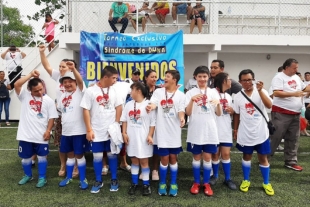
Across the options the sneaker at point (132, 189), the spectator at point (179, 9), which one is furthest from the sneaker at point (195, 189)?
the spectator at point (179, 9)

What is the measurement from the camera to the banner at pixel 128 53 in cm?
776

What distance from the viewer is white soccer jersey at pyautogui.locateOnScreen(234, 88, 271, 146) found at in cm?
374

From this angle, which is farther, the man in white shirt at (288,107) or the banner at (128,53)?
the banner at (128,53)

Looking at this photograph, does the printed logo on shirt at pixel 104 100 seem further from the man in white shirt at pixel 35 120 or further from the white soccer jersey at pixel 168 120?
the man in white shirt at pixel 35 120

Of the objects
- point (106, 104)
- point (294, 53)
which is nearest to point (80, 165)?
point (106, 104)

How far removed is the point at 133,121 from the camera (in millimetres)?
3648

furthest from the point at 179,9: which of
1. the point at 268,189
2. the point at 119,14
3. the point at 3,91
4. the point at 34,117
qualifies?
the point at 268,189

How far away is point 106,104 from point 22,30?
101 ft

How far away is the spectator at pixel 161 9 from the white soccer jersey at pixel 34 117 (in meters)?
6.21

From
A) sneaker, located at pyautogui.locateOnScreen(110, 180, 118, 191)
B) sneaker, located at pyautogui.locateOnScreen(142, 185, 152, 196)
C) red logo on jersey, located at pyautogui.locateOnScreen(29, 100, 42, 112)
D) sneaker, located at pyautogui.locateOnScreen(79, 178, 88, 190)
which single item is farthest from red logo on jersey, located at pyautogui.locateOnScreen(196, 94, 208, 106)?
red logo on jersey, located at pyautogui.locateOnScreen(29, 100, 42, 112)

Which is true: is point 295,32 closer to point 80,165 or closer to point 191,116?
point 191,116

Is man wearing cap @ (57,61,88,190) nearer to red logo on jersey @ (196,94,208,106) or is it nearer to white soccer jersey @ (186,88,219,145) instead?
white soccer jersey @ (186,88,219,145)

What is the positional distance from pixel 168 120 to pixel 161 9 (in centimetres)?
644

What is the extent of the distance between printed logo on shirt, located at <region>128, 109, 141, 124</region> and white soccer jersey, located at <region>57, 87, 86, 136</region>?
26.1 inches
